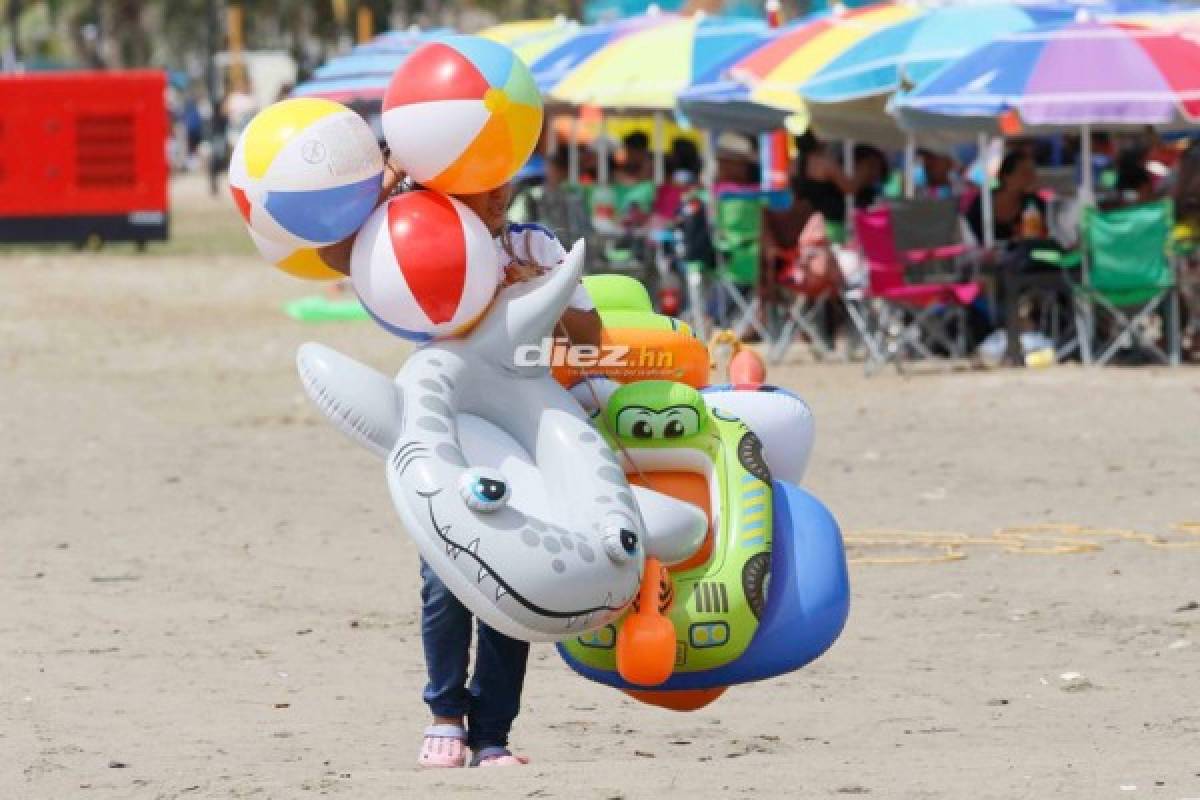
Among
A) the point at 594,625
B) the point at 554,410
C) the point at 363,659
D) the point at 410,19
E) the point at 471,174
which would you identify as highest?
the point at 471,174

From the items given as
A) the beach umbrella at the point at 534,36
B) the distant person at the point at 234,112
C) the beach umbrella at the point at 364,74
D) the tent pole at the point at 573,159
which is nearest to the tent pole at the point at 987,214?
the beach umbrella at the point at 534,36

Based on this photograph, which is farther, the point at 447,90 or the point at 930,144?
the point at 930,144

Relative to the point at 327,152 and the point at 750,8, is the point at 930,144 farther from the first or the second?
the point at 327,152

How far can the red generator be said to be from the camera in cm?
2903

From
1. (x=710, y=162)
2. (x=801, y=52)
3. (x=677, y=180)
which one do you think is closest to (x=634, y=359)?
(x=801, y=52)

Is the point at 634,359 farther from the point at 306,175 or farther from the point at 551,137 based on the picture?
the point at 551,137

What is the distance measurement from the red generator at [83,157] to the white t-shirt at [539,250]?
22.9 metres

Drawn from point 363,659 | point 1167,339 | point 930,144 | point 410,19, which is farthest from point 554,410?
point 410,19

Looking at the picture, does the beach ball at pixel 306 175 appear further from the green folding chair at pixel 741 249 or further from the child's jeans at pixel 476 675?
the green folding chair at pixel 741 249

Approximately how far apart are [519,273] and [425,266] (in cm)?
35

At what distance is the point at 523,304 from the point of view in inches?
253

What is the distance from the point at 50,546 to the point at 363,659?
2.75 meters

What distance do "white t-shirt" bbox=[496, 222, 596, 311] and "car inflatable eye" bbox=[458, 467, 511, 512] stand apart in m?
0.64

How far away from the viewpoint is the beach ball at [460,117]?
6.42m
